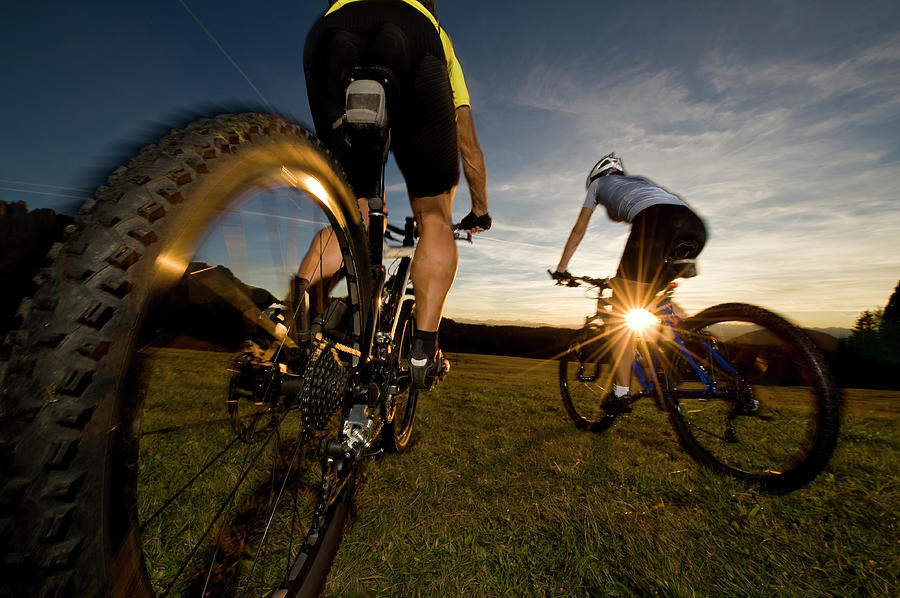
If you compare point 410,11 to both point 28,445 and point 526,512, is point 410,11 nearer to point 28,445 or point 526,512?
point 28,445

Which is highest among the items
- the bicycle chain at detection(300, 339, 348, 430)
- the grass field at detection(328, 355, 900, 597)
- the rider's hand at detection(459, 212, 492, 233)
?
the rider's hand at detection(459, 212, 492, 233)

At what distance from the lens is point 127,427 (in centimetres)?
69

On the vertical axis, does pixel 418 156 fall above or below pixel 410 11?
below

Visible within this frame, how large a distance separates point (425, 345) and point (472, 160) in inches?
51.8

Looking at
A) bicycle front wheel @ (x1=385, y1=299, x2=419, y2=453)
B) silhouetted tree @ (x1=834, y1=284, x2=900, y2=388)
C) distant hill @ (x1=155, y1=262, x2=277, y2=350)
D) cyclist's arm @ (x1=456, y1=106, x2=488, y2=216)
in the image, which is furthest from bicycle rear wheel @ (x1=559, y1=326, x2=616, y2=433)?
silhouetted tree @ (x1=834, y1=284, x2=900, y2=388)

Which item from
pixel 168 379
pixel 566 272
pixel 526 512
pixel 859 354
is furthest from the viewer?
pixel 859 354

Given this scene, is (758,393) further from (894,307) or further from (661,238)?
(894,307)

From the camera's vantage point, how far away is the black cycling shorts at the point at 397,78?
5.18 ft

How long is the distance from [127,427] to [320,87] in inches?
66.2

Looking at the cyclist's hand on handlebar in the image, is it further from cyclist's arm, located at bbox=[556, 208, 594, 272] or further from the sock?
the sock

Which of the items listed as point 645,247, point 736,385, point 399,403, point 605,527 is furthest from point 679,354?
point 399,403

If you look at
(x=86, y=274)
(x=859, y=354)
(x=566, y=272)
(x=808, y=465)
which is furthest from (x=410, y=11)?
(x=859, y=354)

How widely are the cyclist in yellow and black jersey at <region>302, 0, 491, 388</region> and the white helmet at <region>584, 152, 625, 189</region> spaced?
2.53 metres

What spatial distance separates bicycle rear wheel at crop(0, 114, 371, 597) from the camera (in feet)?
1.83
